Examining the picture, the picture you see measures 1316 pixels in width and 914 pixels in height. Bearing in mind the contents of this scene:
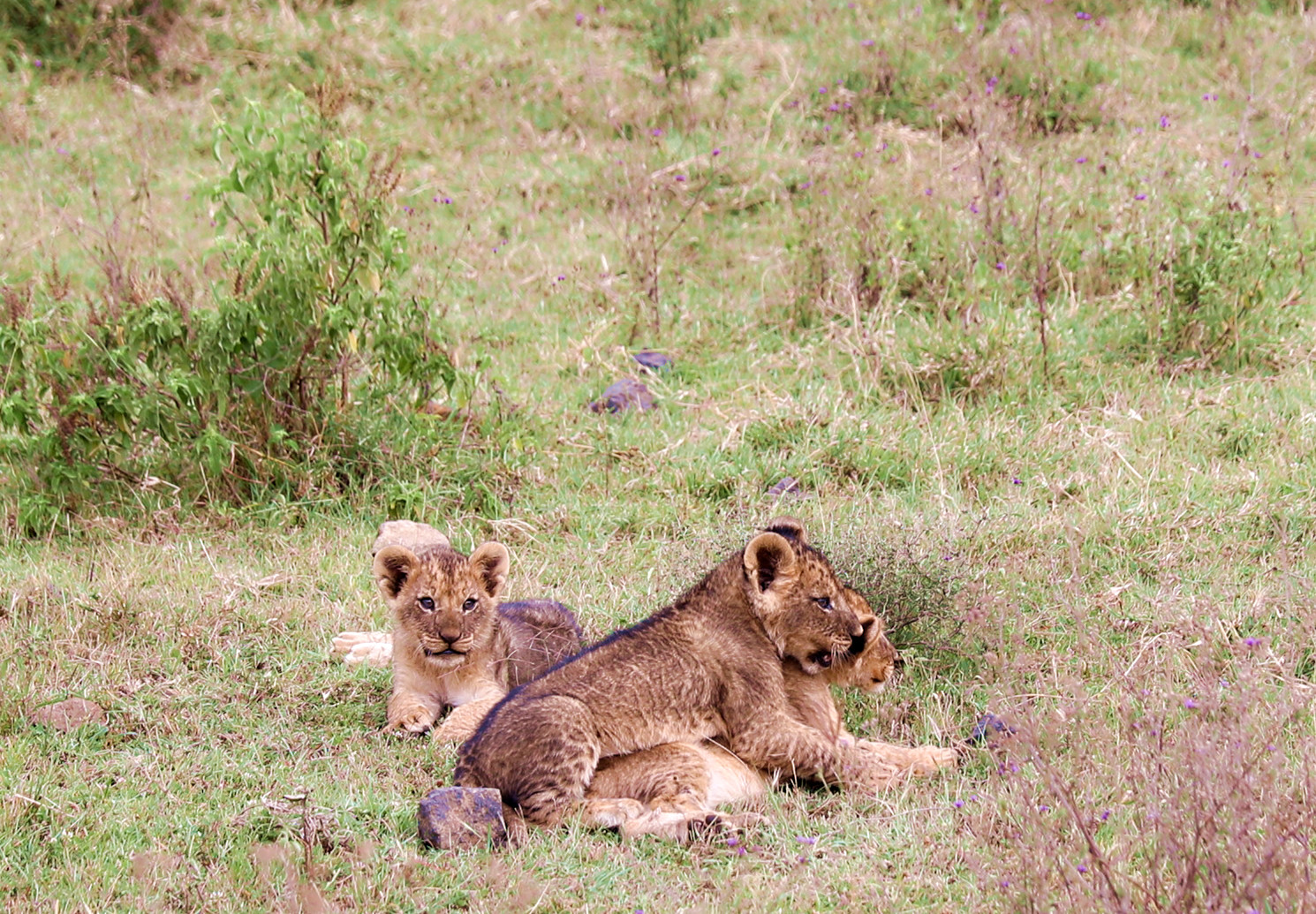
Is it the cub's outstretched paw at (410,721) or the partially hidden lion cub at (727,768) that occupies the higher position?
the partially hidden lion cub at (727,768)

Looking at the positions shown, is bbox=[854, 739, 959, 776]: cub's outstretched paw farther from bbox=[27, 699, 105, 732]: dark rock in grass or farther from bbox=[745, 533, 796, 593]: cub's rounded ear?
bbox=[27, 699, 105, 732]: dark rock in grass

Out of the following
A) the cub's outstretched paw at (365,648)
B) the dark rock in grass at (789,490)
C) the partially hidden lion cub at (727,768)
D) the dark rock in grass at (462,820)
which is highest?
the dark rock in grass at (462,820)

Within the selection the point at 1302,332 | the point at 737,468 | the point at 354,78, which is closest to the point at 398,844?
the point at 737,468

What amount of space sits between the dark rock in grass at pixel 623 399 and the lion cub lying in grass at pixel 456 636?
299cm

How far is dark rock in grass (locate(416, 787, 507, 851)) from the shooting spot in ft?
17.1

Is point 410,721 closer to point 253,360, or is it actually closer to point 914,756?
point 914,756

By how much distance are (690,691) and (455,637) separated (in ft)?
4.34

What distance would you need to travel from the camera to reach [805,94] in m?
14.5

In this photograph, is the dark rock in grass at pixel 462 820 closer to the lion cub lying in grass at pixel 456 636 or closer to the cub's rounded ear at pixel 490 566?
the lion cub lying in grass at pixel 456 636

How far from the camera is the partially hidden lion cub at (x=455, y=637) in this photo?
22.0 feet

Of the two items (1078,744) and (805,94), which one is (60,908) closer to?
(1078,744)

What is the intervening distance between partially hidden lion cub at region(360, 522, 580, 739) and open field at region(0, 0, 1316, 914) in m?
0.31

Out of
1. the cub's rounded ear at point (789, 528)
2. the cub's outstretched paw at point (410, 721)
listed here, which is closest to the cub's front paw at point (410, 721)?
the cub's outstretched paw at point (410, 721)

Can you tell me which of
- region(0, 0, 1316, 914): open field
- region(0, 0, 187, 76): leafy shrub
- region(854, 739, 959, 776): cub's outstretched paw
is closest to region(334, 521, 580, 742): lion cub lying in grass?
region(0, 0, 1316, 914): open field
